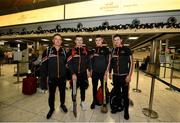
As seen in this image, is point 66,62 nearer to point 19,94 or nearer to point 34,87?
point 34,87

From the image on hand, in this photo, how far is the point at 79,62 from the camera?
2428 millimetres

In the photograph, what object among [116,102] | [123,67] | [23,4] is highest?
[23,4]

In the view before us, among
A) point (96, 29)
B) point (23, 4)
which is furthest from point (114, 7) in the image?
point (23, 4)

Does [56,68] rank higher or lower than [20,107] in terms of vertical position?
higher

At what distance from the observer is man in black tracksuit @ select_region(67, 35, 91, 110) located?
7.79 feet

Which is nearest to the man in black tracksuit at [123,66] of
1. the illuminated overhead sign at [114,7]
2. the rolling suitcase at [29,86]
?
the illuminated overhead sign at [114,7]

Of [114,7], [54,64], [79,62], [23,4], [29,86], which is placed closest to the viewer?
[54,64]

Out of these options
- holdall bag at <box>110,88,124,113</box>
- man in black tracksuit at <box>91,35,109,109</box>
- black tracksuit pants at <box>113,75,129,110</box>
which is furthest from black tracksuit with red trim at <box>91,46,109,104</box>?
holdall bag at <box>110,88,124,113</box>

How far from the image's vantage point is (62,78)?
231 centimetres

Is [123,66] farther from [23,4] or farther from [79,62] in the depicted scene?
[23,4]

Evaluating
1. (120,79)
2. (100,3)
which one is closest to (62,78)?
(120,79)

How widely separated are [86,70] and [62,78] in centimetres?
51

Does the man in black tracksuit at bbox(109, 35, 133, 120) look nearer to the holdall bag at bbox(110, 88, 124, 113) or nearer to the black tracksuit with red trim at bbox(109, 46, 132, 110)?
the black tracksuit with red trim at bbox(109, 46, 132, 110)

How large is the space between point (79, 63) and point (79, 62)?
2 centimetres
